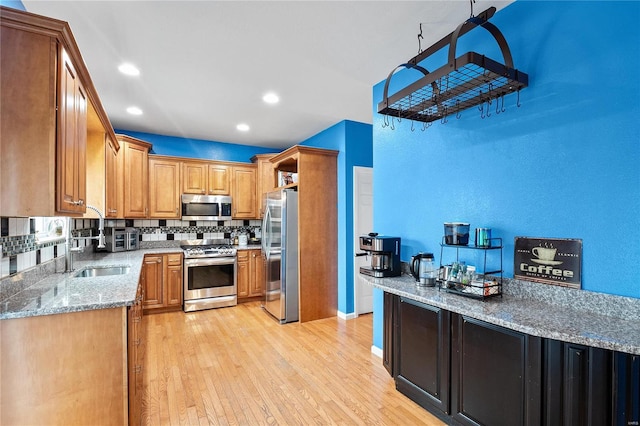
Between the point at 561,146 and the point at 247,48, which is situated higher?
the point at 247,48

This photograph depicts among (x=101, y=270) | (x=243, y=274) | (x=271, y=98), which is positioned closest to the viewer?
(x=101, y=270)

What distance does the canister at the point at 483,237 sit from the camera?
1963 mm

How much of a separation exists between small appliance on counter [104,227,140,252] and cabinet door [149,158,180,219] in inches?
14.0

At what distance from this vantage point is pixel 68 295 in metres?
1.78

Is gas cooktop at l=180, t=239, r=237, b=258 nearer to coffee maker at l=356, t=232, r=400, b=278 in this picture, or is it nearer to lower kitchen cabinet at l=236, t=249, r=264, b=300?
lower kitchen cabinet at l=236, t=249, r=264, b=300

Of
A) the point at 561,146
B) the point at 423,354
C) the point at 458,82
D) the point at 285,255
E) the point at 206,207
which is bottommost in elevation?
the point at 423,354

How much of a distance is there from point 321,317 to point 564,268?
3015mm

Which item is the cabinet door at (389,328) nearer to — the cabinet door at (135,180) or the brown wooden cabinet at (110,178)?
the brown wooden cabinet at (110,178)

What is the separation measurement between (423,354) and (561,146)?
1551mm

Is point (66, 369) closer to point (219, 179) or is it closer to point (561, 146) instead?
point (561, 146)

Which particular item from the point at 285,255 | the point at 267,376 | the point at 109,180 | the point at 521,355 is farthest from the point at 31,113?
the point at 285,255

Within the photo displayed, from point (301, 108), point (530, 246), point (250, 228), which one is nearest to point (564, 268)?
point (530, 246)

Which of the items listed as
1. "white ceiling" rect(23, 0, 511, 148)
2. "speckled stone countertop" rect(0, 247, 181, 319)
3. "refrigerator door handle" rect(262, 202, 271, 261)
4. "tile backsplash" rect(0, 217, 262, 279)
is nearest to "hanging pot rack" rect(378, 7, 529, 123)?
"white ceiling" rect(23, 0, 511, 148)

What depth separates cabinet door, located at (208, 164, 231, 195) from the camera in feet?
16.3
